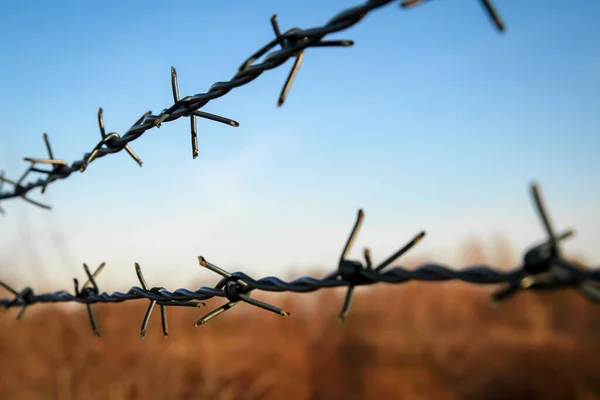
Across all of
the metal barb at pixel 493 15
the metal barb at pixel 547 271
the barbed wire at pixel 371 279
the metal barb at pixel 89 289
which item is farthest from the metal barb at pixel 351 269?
the metal barb at pixel 89 289

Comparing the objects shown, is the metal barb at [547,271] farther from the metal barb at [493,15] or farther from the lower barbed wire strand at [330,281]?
the metal barb at [493,15]

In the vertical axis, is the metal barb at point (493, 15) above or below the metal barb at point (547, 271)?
above

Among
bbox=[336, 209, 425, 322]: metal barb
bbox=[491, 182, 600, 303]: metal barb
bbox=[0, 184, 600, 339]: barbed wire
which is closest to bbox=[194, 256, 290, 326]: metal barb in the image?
bbox=[0, 184, 600, 339]: barbed wire

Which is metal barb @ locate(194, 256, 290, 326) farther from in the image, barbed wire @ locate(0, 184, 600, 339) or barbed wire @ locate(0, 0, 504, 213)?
barbed wire @ locate(0, 0, 504, 213)

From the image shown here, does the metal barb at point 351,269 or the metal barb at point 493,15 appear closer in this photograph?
the metal barb at point 493,15

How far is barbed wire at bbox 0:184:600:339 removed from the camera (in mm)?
596

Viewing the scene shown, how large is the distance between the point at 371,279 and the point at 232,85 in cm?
45

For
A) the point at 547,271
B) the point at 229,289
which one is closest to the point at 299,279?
the point at 229,289

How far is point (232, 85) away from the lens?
0.98 meters

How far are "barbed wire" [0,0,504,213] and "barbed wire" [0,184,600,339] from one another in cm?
27

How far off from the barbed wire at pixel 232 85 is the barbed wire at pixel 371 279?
0.89ft

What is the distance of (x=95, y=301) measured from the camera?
1318 mm

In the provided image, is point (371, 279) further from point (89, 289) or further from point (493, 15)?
point (89, 289)

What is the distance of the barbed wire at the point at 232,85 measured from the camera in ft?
2.52
